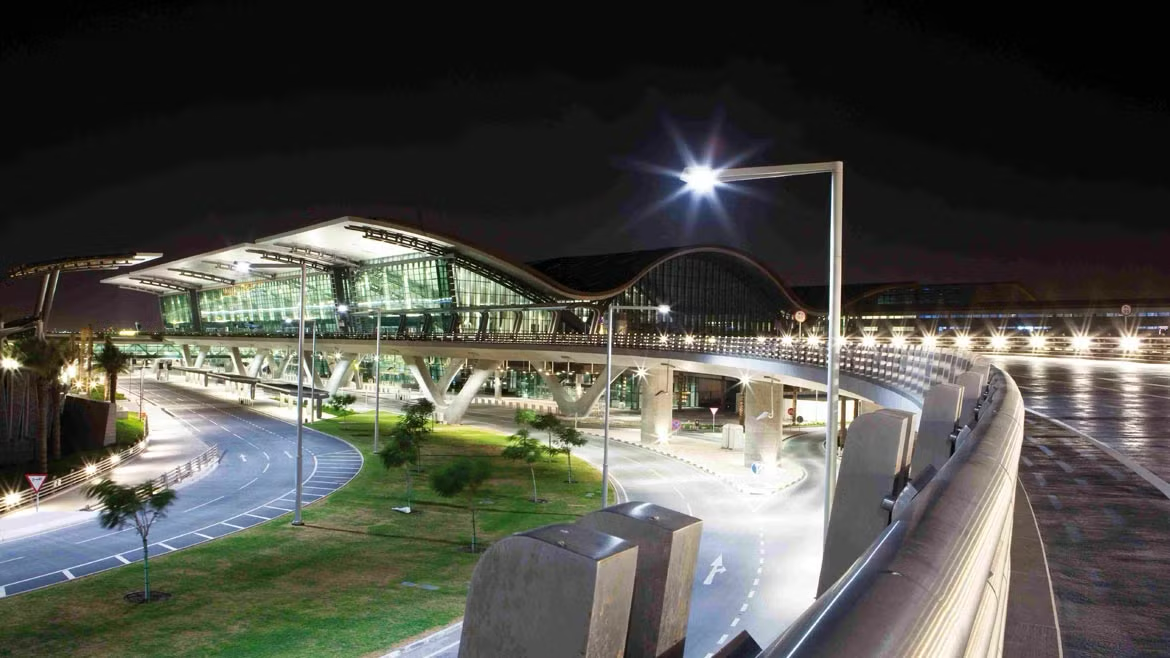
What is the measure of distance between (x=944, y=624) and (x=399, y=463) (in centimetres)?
3687

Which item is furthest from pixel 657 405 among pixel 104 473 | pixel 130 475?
pixel 104 473

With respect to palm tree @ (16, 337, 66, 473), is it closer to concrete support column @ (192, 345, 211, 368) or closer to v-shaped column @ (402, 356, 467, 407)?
v-shaped column @ (402, 356, 467, 407)

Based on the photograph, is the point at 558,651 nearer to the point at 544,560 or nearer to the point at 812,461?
the point at 544,560

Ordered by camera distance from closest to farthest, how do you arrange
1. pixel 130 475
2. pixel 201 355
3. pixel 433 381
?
pixel 130 475 → pixel 433 381 → pixel 201 355

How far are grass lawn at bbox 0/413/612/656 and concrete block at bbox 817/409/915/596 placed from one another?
15.0 meters

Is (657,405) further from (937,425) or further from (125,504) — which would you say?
(937,425)

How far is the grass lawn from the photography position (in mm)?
17781

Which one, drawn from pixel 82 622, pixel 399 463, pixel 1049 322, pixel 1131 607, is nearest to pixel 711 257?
pixel 1049 322

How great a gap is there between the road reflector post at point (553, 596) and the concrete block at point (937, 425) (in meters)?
5.14

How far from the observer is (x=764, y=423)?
5094cm

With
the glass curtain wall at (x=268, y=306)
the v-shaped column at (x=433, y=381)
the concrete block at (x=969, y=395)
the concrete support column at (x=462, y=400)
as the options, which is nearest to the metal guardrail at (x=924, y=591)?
the concrete block at (x=969, y=395)

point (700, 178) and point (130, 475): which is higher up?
point (700, 178)

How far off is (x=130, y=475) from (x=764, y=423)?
40.8 meters

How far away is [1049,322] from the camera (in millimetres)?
91125
